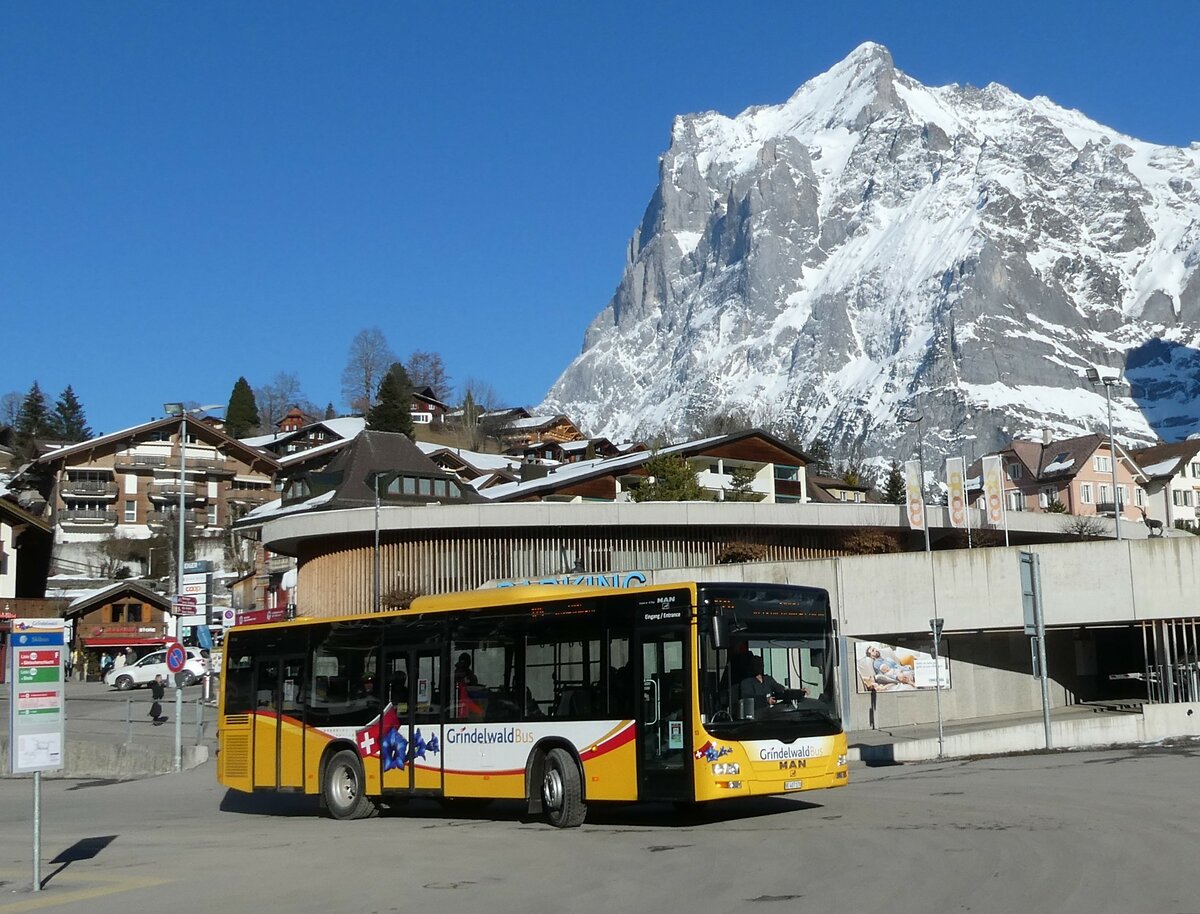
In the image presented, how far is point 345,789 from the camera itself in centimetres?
1872

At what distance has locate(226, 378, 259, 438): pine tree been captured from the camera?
144625 millimetres

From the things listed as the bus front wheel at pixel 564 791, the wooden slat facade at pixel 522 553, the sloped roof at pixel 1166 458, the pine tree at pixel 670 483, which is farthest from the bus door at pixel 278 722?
the sloped roof at pixel 1166 458

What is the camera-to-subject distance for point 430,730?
17.4 m

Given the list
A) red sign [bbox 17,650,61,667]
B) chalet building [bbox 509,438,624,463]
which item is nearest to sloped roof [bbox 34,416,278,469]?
chalet building [bbox 509,438,624,463]

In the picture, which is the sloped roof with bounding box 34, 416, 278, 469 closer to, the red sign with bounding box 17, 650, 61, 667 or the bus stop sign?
the bus stop sign

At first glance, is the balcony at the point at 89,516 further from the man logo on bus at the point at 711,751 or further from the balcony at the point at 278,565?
the man logo on bus at the point at 711,751

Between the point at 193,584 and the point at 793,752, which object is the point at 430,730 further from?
the point at 193,584

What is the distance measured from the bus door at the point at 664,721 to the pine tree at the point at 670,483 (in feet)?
132

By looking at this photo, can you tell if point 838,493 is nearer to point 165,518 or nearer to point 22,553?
point 165,518

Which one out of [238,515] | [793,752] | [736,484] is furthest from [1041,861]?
[238,515]

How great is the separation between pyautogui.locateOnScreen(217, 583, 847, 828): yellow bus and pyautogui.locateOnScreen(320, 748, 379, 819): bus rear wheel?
3cm

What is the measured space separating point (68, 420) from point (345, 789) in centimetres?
14006

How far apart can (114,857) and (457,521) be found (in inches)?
1221

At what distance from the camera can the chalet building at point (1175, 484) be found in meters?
134
